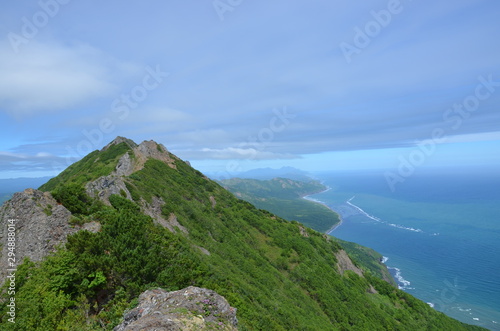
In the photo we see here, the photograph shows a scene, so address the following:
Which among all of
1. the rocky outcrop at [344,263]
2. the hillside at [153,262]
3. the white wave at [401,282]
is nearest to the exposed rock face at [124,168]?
the hillside at [153,262]

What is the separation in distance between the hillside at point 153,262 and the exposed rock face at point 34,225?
82 millimetres

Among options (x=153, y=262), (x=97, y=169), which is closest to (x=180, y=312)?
(x=153, y=262)

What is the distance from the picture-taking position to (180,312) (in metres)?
11.8

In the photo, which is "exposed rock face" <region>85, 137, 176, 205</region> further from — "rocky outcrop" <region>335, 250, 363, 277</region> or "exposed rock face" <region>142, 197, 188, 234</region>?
"rocky outcrop" <region>335, 250, 363, 277</region>

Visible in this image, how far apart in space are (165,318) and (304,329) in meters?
20.8

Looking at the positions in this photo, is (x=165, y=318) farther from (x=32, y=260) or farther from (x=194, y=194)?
(x=194, y=194)

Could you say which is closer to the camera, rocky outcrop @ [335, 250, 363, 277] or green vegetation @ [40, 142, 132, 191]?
green vegetation @ [40, 142, 132, 191]

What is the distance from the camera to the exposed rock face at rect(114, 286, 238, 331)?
1077cm

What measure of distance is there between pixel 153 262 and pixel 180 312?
5.80 metres

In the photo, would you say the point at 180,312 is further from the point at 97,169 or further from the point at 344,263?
the point at 344,263

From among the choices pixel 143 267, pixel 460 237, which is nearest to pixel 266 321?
pixel 143 267

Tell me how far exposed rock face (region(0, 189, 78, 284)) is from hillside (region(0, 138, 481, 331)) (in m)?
0.08

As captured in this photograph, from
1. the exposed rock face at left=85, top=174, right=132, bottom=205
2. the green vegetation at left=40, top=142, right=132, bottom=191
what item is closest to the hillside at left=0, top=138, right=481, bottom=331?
the exposed rock face at left=85, top=174, right=132, bottom=205

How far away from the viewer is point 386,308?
55625 mm
